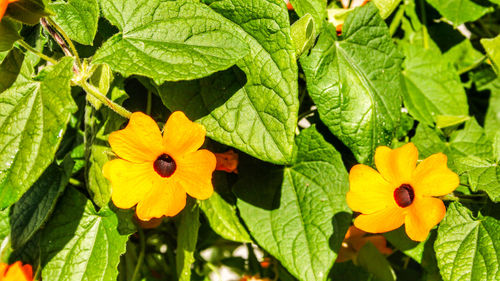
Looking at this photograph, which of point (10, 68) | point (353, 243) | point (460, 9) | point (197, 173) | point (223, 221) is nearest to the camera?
point (197, 173)

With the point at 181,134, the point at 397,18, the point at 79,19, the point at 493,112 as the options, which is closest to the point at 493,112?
the point at 493,112

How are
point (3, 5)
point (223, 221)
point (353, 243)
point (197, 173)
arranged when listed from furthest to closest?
point (353, 243) → point (223, 221) → point (197, 173) → point (3, 5)

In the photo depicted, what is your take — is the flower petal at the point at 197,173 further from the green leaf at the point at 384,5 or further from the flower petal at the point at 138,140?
the green leaf at the point at 384,5

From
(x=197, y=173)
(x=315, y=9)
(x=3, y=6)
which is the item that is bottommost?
(x=197, y=173)

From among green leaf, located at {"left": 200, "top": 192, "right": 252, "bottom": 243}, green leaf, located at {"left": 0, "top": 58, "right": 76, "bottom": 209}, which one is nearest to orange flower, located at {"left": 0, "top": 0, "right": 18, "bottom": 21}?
green leaf, located at {"left": 0, "top": 58, "right": 76, "bottom": 209}

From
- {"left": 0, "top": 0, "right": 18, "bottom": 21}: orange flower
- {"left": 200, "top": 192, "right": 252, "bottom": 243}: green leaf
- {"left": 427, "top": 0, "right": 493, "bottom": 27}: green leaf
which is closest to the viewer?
{"left": 0, "top": 0, "right": 18, "bottom": 21}: orange flower

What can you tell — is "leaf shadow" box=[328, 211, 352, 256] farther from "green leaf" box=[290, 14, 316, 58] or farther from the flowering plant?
"green leaf" box=[290, 14, 316, 58]

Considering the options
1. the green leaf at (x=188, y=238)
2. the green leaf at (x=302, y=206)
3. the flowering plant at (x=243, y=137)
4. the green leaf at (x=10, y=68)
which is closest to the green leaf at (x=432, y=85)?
the flowering plant at (x=243, y=137)

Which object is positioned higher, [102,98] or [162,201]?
[102,98]

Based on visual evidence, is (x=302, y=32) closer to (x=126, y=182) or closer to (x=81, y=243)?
(x=126, y=182)
